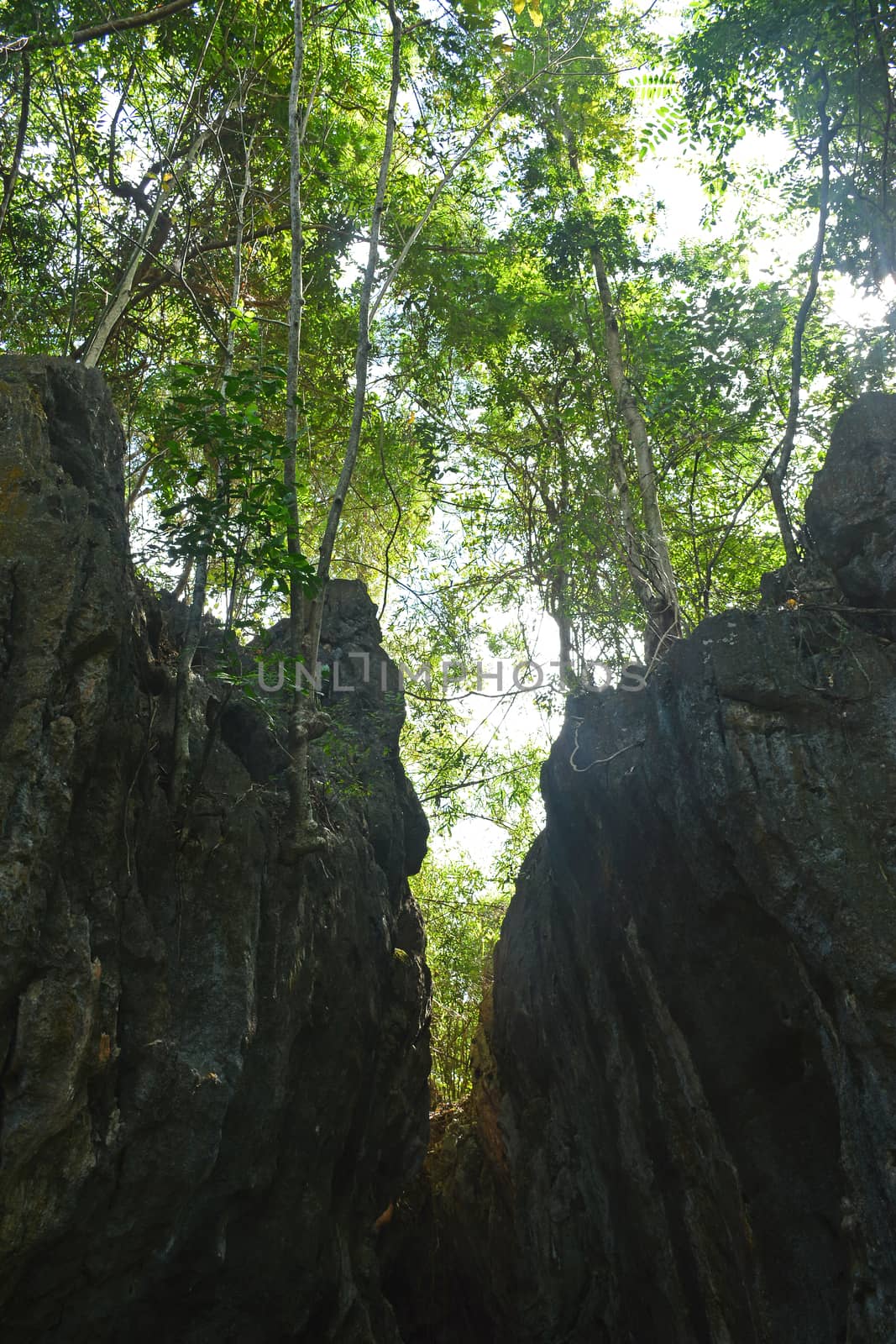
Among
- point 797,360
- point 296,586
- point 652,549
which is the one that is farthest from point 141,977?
point 797,360

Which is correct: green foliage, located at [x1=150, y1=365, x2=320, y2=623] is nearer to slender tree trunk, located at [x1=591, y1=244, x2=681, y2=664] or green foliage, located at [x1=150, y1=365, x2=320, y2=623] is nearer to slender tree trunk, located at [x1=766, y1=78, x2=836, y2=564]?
slender tree trunk, located at [x1=591, y1=244, x2=681, y2=664]

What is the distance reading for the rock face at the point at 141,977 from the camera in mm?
5138

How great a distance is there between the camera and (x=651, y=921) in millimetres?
8531

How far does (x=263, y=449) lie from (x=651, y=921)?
208 inches

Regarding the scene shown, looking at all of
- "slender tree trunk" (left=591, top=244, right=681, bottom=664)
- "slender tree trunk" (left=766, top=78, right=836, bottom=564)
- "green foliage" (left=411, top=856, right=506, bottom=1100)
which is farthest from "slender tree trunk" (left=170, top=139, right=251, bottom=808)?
"green foliage" (left=411, top=856, right=506, bottom=1100)

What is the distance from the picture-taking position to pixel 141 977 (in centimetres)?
602

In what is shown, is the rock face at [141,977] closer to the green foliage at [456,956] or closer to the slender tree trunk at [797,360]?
the slender tree trunk at [797,360]

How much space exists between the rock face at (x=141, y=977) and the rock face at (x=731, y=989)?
2192 millimetres

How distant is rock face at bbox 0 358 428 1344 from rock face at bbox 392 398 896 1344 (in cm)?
219

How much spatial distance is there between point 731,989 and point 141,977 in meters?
4.71

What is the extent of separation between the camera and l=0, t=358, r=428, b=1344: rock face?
5138 millimetres

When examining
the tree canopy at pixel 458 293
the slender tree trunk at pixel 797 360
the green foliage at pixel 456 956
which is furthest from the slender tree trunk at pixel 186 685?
the green foliage at pixel 456 956

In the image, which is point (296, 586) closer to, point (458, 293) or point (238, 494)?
point (238, 494)

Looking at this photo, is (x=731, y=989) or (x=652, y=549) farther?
(x=652, y=549)
